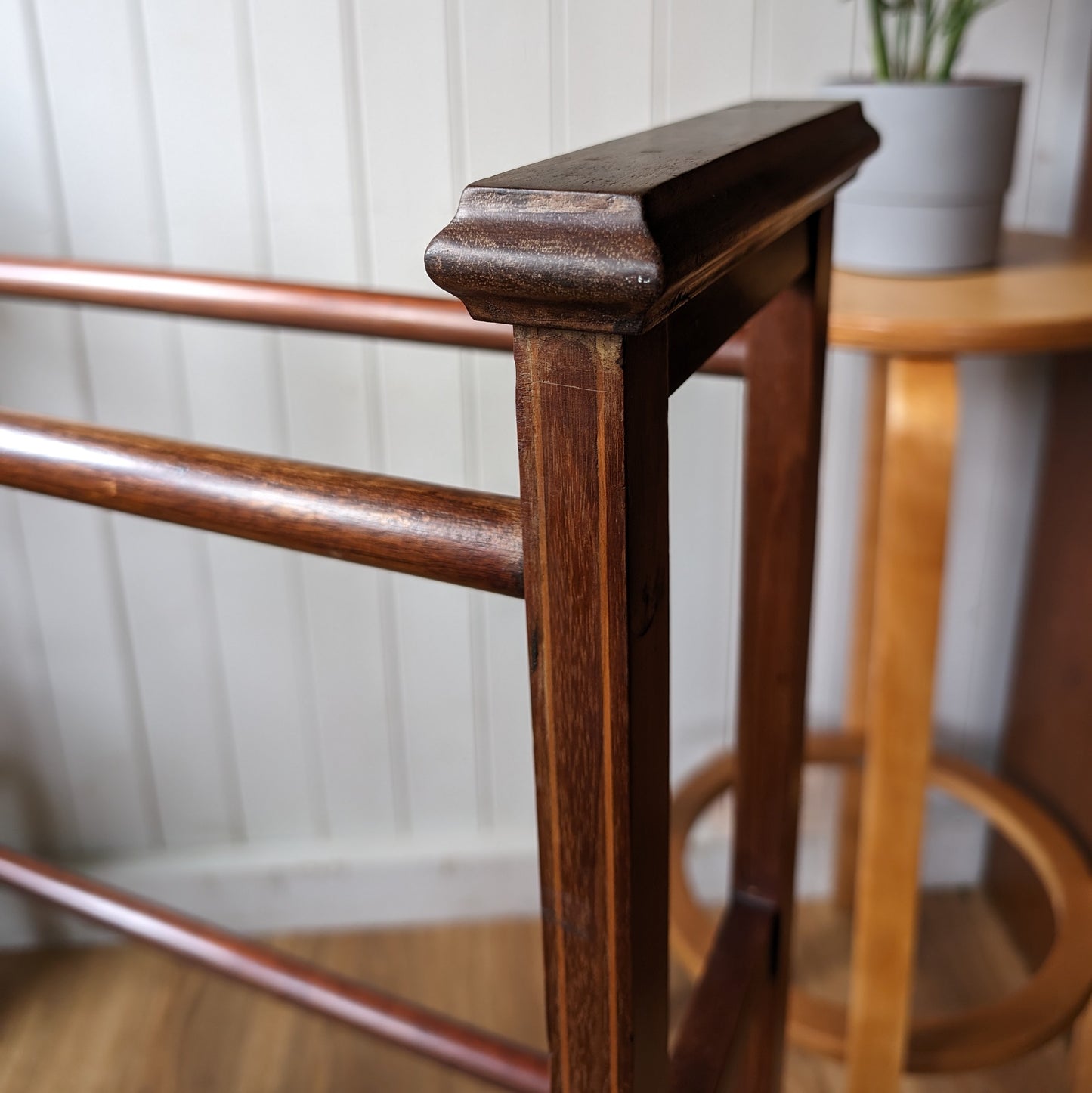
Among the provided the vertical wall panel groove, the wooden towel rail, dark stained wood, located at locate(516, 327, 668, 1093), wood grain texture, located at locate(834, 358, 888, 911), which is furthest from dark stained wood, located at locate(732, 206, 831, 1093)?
the vertical wall panel groove

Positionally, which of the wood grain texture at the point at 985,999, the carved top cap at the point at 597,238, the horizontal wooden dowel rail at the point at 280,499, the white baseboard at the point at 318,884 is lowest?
the white baseboard at the point at 318,884

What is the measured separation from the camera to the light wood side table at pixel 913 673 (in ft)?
2.81

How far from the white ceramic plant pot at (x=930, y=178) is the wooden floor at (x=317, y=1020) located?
0.92 meters

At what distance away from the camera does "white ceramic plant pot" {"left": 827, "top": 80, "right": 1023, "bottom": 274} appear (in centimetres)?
90

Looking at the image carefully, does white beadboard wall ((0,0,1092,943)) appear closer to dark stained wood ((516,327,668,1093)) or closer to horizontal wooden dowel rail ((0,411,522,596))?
horizontal wooden dowel rail ((0,411,522,596))

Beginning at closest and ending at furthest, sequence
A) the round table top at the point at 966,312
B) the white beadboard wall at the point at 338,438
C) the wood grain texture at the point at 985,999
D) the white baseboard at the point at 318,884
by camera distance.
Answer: the round table top at the point at 966,312 < the wood grain texture at the point at 985,999 < the white beadboard wall at the point at 338,438 < the white baseboard at the point at 318,884

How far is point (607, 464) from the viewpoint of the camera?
344mm

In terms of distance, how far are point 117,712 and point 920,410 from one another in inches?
41.9

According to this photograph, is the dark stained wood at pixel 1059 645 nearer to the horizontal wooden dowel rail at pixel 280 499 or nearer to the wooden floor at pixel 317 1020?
the wooden floor at pixel 317 1020

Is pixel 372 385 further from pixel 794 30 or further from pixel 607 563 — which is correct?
pixel 607 563

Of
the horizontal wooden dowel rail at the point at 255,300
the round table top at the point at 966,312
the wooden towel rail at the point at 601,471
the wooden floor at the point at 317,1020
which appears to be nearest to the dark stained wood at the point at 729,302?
the wooden towel rail at the point at 601,471

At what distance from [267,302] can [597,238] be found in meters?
0.46

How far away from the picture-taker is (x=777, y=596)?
0.70m

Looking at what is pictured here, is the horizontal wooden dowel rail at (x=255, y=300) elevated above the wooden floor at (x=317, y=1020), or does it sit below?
above
